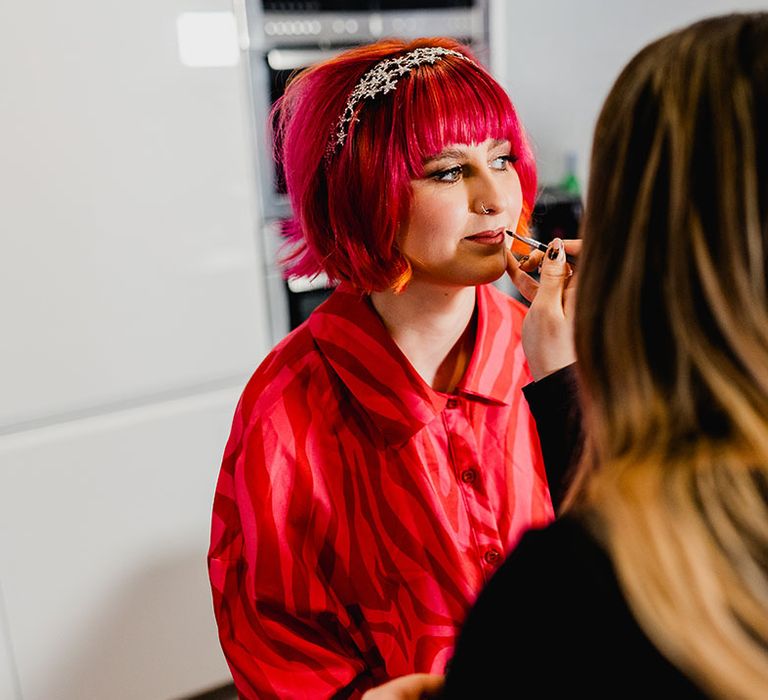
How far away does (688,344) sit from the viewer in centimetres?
50

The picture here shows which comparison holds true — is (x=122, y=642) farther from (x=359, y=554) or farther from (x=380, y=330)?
(x=380, y=330)

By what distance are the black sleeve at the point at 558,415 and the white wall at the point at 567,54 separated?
1636 millimetres

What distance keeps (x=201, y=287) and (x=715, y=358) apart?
4.01ft

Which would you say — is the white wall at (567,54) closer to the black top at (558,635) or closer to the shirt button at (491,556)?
the shirt button at (491,556)

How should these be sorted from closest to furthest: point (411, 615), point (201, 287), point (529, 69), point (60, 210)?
1. point (411, 615)
2. point (60, 210)
3. point (201, 287)
4. point (529, 69)

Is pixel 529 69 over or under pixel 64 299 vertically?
over

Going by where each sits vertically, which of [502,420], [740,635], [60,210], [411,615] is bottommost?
[411,615]

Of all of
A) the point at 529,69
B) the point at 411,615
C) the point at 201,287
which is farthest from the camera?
the point at 529,69

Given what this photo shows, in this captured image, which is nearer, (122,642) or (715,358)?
(715,358)

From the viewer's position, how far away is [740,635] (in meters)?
0.45

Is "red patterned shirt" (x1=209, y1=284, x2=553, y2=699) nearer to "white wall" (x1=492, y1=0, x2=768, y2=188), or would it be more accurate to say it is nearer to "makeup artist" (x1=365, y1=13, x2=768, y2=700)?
"makeup artist" (x1=365, y1=13, x2=768, y2=700)


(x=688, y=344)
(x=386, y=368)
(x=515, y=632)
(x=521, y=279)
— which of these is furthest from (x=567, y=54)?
(x=515, y=632)

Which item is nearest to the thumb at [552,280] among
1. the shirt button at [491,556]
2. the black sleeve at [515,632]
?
the shirt button at [491,556]

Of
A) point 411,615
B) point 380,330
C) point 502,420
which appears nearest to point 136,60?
point 380,330
